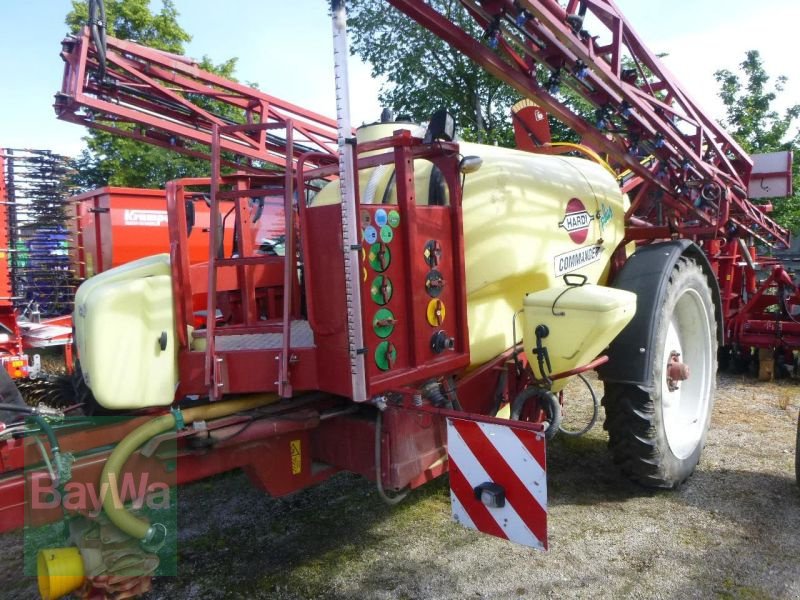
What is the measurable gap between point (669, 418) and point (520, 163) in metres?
2.16

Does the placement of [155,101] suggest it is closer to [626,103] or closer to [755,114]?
[626,103]

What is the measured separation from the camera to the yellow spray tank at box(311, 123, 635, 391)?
2914 mm

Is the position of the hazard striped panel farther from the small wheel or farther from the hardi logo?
the hardi logo

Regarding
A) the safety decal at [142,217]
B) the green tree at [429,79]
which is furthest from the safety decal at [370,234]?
the green tree at [429,79]

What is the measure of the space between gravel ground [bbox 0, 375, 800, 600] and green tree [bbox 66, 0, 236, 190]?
11861 mm

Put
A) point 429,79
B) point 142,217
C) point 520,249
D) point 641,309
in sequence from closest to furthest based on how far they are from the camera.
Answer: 1. point 520,249
2. point 641,309
3. point 142,217
4. point 429,79

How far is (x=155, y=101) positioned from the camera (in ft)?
17.9

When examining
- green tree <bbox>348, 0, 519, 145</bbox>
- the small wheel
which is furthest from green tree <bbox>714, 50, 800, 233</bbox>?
the small wheel

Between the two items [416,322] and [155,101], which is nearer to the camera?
[416,322]

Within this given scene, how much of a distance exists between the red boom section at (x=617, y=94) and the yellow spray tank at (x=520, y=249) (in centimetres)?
48

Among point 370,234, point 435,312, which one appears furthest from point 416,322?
point 370,234

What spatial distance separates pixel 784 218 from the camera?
1509 cm

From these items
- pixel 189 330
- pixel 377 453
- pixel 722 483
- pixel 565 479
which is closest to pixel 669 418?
pixel 722 483

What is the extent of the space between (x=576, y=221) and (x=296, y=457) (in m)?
2.10
